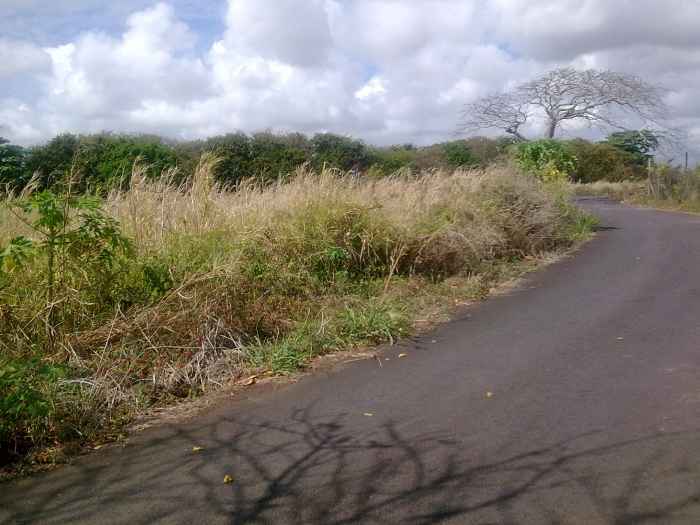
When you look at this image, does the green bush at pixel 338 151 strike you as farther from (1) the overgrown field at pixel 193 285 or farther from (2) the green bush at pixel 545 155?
(1) the overgrown field at pixel 193 285

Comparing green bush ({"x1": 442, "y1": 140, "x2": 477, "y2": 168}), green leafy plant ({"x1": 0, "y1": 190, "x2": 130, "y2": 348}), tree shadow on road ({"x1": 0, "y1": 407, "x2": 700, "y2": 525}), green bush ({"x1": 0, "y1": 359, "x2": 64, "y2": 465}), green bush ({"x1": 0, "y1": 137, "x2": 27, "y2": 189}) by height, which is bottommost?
tree shadow on road ({"x1": 0, "y1": 407, "x2": 700, "y2": 525})

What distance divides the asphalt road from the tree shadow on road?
0.04 feet

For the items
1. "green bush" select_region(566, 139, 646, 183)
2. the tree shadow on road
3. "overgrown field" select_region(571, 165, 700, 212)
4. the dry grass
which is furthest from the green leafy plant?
"green bush" select_region(566, 139, 646, 183)

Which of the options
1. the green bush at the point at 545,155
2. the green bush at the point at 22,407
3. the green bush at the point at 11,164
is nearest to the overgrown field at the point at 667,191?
the green bush at the point at 545,155

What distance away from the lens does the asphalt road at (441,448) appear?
3717 mm

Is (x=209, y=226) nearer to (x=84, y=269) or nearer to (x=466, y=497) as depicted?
(x=84, y=269)

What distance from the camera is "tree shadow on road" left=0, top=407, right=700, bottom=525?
3.65 metres

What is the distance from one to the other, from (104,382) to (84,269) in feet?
4.63

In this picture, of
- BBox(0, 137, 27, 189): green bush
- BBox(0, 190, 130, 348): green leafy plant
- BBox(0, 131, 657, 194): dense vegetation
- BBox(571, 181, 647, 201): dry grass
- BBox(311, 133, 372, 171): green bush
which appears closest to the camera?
BBox(0, 190, 130, 348): green leafy plant

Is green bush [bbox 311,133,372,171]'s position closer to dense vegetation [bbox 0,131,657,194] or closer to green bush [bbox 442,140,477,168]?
dense vegetation [bbox 0,131,657,194]

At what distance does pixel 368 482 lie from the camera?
13.1ft

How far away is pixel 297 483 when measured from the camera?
4008 millimetres

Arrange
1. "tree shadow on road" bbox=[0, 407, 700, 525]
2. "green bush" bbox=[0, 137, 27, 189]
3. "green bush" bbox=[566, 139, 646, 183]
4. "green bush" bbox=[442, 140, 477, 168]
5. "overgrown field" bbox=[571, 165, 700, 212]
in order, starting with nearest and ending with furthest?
1. "tree shadow on road" bbox=[0, 407, 700, 525]
2. "green bush" bbox=[0, 137, 27, 189]
3. "green bush" bbox=[442, 140, 477, 168]
4. "overgrown field" bbox=[571, 165, 700, 212]
5. "green bush" bbox=[566, 139, 646, 183]

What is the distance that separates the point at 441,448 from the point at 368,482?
65 centimetres
